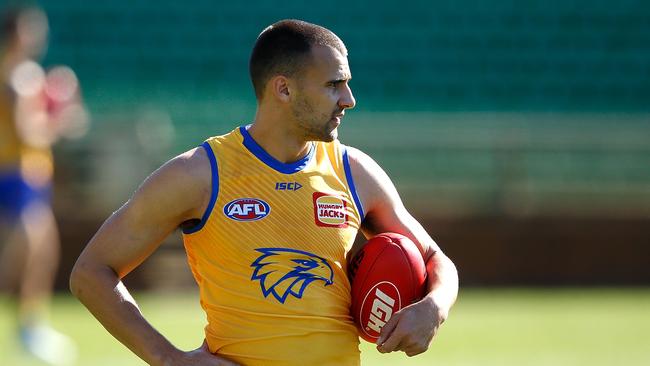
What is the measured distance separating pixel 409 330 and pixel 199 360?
70cm

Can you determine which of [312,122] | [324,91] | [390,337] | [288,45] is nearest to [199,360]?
[390,337]

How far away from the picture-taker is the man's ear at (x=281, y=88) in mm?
4348

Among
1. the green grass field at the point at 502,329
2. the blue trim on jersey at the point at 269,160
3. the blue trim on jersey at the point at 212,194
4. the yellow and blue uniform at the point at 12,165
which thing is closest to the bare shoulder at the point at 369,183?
the blue trim on jersey at the point at 269,160

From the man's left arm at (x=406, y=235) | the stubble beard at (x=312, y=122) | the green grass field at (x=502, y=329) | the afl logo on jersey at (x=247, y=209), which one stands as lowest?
the green grass field at (x=502, y=329)

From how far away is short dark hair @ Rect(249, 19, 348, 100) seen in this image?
429cm

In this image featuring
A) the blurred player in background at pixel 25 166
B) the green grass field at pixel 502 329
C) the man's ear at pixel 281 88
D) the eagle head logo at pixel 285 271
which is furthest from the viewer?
the blurred player in background at pixel 25 166

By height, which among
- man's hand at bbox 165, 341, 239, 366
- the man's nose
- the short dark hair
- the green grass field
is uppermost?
the short dark hair

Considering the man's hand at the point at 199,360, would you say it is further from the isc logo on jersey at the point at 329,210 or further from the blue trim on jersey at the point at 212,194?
the isc logo on jersey at the point at 329,210

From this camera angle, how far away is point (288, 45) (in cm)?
431

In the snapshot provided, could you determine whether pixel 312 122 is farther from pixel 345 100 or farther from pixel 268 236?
pixel 268 236

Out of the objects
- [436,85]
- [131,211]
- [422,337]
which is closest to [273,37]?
[131,211]

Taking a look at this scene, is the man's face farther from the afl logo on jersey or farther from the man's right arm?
the man's right arm

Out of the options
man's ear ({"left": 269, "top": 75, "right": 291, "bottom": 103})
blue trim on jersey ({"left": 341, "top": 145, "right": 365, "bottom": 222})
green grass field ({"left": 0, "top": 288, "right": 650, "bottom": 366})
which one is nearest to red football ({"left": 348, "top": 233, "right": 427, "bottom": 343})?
blue trim on jersey ({"left": 341, "top": 145, "right": 365, "bottom": 222})

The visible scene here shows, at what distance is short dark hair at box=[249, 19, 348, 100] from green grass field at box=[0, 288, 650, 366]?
16.7 ft
